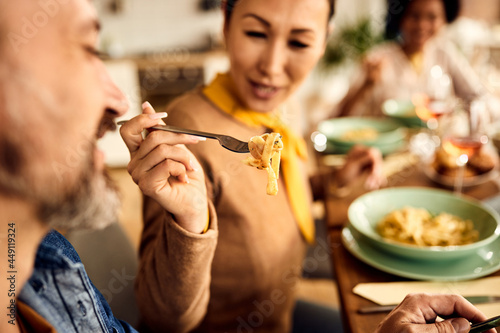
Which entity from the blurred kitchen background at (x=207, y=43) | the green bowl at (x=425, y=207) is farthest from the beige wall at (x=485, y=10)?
the green bowl at (x=425, y=207)

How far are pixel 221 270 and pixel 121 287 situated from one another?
232 mm

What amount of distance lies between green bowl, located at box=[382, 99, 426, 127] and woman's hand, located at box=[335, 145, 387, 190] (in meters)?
0.84

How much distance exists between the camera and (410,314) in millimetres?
684

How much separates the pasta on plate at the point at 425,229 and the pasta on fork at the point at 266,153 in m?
0.54

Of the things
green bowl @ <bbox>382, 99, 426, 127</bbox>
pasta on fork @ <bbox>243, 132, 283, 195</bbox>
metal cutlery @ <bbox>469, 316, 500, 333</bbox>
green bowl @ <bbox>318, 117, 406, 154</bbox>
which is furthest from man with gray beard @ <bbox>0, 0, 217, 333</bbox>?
green bowl @ <bbox>382, 99, 426, 127</bbox>

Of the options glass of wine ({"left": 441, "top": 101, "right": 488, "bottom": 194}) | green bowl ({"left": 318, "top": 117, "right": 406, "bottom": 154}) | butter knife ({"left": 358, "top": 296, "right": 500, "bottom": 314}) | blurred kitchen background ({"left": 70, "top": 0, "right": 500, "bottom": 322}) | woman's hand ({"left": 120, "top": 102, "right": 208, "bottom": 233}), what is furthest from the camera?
blurred kitchen background ({"left": 70, "top": 0, "right": 500, "bottom": 322})

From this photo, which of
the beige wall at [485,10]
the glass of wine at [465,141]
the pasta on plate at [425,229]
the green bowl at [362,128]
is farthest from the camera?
the beige wall at [485,10]

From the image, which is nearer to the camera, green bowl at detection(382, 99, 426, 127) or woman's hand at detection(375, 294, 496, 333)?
woman's hand at detection(375, 294, 496, 333)

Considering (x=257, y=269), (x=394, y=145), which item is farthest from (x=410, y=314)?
(x=394, y=145)

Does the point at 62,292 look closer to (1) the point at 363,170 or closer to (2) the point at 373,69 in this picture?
(1) the point at 363,170

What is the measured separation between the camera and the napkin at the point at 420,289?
854 millimetres

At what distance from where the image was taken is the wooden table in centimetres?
82

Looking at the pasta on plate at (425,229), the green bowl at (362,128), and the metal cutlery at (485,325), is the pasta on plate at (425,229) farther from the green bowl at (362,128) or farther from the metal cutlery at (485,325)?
the green bowl at (362,128)

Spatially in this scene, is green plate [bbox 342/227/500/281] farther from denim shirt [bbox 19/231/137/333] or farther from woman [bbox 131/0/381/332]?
denim shirt [bbox 19/231/137/333]
